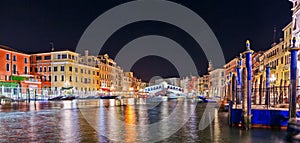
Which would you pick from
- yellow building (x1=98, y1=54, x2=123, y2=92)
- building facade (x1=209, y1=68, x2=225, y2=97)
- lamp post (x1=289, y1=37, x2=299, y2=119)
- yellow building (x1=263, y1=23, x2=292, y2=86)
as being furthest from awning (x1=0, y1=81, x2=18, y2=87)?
building facade (x1=209, y1=68, x2=225, y2=97)

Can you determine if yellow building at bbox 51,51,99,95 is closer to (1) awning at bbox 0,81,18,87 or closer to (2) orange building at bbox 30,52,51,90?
(2) orange building at bbox 30,52,51,90

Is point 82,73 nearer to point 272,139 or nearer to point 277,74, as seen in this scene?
point 277,74

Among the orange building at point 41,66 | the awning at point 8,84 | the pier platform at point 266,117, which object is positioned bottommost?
the pier platform at point 266,117

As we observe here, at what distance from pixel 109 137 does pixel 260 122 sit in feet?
28.8

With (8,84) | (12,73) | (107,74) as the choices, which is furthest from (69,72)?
(107,74)

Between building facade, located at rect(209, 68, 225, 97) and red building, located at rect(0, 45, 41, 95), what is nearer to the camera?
red building, located at rect(0, 45, 41, 95)

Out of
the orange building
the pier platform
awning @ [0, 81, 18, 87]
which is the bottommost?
the pier platform

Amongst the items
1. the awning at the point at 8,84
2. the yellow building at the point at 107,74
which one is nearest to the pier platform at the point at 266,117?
the awning at the point at 8,84

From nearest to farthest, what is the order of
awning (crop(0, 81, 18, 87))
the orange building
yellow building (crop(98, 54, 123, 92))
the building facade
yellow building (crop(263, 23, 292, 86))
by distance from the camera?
yellow building (crop(263, 23, 292, 86))
awning (crop(0, 81, 18, 87))
the orange building
yellow building (crop(98, 54, 123, 92))
the building facade

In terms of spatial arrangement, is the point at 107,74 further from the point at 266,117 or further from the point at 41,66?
the point at 266,117

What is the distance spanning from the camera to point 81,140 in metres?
10.8

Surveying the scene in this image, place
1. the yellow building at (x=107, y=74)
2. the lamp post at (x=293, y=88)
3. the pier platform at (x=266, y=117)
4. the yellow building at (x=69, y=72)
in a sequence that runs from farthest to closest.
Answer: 1. the yellow building at (x=107, y=74)
2. the yellow building at (x=69, y=72)
3. the pier platform at (x=266, y=117)
4. the lamp post at (x=293, y=88)

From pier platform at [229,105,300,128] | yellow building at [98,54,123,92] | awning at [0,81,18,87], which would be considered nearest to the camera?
pier platform at [229,105,300,128]

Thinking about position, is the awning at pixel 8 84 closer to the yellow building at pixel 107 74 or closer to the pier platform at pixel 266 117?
the yellow building at pixel 107 74
